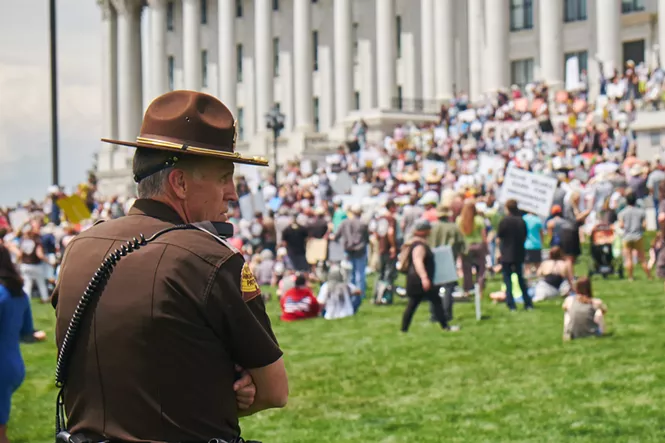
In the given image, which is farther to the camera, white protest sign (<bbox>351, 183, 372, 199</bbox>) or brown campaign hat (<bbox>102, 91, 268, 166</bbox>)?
white protest sign (<bbox>351, 183, 372, 199</bbox>)

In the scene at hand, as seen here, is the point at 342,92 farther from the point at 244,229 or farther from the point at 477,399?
the point at 477,399

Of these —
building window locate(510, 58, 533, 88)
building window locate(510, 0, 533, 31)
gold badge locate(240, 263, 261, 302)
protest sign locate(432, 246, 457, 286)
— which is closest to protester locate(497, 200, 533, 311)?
protest sign locate(432, 246, 457, 286)

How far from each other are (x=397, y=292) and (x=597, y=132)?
38.9ft

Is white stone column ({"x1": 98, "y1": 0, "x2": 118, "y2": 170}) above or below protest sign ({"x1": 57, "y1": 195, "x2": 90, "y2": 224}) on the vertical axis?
above

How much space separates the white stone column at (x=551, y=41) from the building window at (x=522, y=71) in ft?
27.2

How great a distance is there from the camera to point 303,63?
64562mm

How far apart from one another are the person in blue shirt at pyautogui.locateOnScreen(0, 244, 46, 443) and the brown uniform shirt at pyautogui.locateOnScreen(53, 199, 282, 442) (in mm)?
4786

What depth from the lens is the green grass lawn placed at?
425 inches

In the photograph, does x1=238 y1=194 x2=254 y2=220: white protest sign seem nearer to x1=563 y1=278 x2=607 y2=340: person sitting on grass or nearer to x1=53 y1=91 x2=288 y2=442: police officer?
x1=563 y1=278 x2=607 y2=340: person sitting on grass

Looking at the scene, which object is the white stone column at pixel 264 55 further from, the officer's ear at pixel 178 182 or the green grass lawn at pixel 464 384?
the officer's ear at pixel 178 182

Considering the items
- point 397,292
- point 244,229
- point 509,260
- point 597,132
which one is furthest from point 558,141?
A: point 509,260

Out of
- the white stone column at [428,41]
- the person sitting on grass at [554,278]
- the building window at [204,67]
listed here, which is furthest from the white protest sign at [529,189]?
the building window at [204,67]

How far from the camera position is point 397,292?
2283 centimetres

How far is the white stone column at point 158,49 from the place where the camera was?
7975cm
